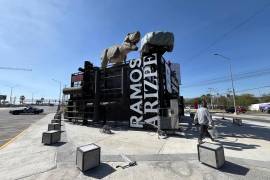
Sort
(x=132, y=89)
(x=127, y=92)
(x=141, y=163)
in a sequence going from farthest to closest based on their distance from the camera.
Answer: (x=127, y=92), (x=132, y=89), (x=141, y=163)

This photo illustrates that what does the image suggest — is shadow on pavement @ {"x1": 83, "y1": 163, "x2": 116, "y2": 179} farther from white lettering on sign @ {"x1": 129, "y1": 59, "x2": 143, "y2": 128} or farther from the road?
white lettering on sign @ {"x1": 129, "y1": 59, "x2": 143, "y2": 128}

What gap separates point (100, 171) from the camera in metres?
4.53

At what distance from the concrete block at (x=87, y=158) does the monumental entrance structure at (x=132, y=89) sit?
5.98 metres

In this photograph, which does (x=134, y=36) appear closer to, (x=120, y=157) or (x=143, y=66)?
(x=143, y=66)

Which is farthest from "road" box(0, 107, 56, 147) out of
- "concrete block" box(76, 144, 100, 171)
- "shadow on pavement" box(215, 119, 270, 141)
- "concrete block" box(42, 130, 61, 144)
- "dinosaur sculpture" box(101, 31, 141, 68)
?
"shadow on pavement" box(215, 119, 270, 141)

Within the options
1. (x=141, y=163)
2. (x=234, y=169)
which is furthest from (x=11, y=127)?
(x=234, y=169)

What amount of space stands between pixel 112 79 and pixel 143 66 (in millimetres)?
4076

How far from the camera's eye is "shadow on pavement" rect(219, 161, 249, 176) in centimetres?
435

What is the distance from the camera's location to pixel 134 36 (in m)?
15.4

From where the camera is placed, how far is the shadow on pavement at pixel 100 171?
4282 millimetres

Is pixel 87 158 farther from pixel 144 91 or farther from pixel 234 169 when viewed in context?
pixel 144 91

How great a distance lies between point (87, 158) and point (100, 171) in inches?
20.9

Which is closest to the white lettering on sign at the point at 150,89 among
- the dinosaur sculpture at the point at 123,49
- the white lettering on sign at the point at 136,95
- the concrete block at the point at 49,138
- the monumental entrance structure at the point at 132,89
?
the monumental entrance structure at the point at 132,89

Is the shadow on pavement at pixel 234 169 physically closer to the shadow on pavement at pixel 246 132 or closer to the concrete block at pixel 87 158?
the concrete block at pixel 87 158
